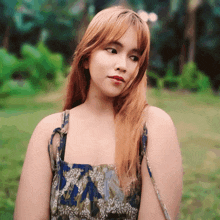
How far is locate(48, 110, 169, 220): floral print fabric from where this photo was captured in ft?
4.59

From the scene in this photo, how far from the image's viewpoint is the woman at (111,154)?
140cm

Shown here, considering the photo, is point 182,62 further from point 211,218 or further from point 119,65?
point 119,65

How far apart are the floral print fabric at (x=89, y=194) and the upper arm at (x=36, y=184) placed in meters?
0.04

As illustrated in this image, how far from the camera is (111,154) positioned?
1497 millimetres

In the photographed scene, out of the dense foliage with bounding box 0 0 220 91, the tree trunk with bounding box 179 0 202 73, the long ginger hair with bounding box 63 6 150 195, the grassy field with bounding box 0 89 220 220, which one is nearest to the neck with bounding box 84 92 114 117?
the long ginger hair with bounding box 63 6 150 195

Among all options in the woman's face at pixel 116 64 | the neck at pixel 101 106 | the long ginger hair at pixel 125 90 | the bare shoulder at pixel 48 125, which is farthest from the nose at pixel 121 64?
the bare shoulder at pixel 48 125

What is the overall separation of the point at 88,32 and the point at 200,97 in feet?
42.4

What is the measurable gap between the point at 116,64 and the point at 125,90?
19 centimetres

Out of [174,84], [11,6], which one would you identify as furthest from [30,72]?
[174,84]

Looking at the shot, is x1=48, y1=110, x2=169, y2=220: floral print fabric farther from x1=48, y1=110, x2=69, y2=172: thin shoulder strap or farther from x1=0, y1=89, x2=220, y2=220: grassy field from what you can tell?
x1=0, y1=89, x2=220, y2=220: grassy field

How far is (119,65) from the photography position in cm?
146

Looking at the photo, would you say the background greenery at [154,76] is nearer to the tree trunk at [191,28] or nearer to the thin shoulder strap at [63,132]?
the tree trunk at [191,28]

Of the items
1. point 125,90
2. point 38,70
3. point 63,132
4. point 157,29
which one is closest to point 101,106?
point 125,90

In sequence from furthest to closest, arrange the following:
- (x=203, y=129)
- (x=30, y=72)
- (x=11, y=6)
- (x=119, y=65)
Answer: (x=11, y=6) → (x=30, y=72) → (x=203, y=129) → (x=119, y=65)
